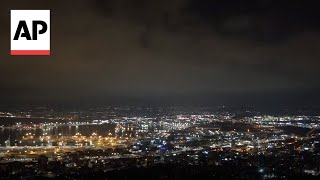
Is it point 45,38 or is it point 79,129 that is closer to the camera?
point 45,38

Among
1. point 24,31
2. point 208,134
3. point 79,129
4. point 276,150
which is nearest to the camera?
point 24,31

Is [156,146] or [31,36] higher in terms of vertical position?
[31,36]

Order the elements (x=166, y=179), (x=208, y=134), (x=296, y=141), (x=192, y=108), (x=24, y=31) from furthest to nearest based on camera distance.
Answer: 1. (x=192, y=108)
2. (x=208, y=134)
3. (x=296, y=141)
4. (x=166, y=179)
5. (x=24, y=31)

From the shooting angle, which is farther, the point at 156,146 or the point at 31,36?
the point at 156,146

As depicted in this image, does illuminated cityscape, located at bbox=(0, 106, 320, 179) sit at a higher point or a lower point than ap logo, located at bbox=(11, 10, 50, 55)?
lower

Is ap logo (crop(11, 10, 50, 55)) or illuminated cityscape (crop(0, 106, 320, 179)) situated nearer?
ap logo (crop(11, 10, 50, 55))

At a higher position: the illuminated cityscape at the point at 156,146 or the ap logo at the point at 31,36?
the ap logo at the point at 31,36

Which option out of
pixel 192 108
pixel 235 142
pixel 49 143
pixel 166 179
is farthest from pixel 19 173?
pixel 192 108

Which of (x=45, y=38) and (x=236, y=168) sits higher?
(x=45, y=38)

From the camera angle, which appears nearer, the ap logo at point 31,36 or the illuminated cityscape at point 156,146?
the ap logo at point 31,36

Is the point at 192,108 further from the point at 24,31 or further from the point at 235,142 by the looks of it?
the point at 24,31
